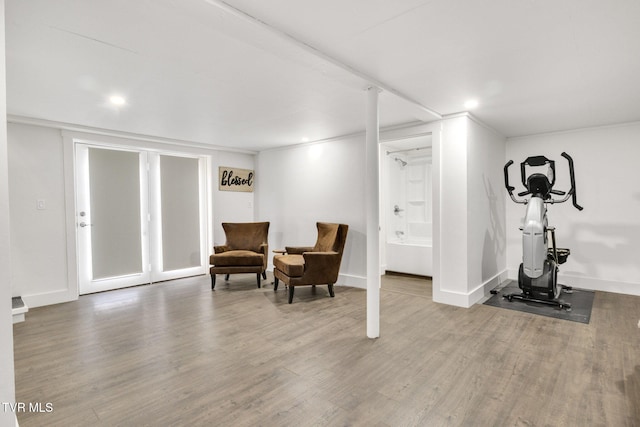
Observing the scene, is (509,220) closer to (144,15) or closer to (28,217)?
(144,15)

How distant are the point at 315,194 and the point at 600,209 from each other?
411cm

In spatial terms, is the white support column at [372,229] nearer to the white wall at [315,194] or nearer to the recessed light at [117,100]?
the white wall at [315,194]

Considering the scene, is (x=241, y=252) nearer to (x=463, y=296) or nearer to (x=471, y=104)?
(x=463, y=296)

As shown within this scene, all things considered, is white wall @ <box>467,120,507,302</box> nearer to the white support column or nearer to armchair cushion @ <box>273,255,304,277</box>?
the white support column

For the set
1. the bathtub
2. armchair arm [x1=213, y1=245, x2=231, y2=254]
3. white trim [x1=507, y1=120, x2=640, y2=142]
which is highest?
white trim [x1=507, y1=120, x2=640, y2=142]

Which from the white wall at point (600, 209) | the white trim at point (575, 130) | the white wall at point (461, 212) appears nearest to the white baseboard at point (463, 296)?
the white wall at point (461, 212)

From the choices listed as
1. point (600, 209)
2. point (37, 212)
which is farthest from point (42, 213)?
point (600, 209)

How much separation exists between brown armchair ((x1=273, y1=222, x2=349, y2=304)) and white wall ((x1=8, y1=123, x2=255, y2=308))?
9.21 ft

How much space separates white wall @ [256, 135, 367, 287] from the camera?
480 centimetres

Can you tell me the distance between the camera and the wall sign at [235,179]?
589cm

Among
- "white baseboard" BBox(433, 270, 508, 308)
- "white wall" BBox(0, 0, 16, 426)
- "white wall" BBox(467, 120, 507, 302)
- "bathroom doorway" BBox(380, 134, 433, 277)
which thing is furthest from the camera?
"bathroom doorway" BBox(380, 134, 433, 277)

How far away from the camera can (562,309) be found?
364 cm

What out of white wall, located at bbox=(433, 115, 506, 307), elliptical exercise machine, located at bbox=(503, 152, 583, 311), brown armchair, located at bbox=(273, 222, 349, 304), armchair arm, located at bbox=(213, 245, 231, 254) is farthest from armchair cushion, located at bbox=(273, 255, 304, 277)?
elliptical exercise machine, located at bbox=(503, 152, 583, 311)

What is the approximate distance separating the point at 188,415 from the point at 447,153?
12.0 ft
